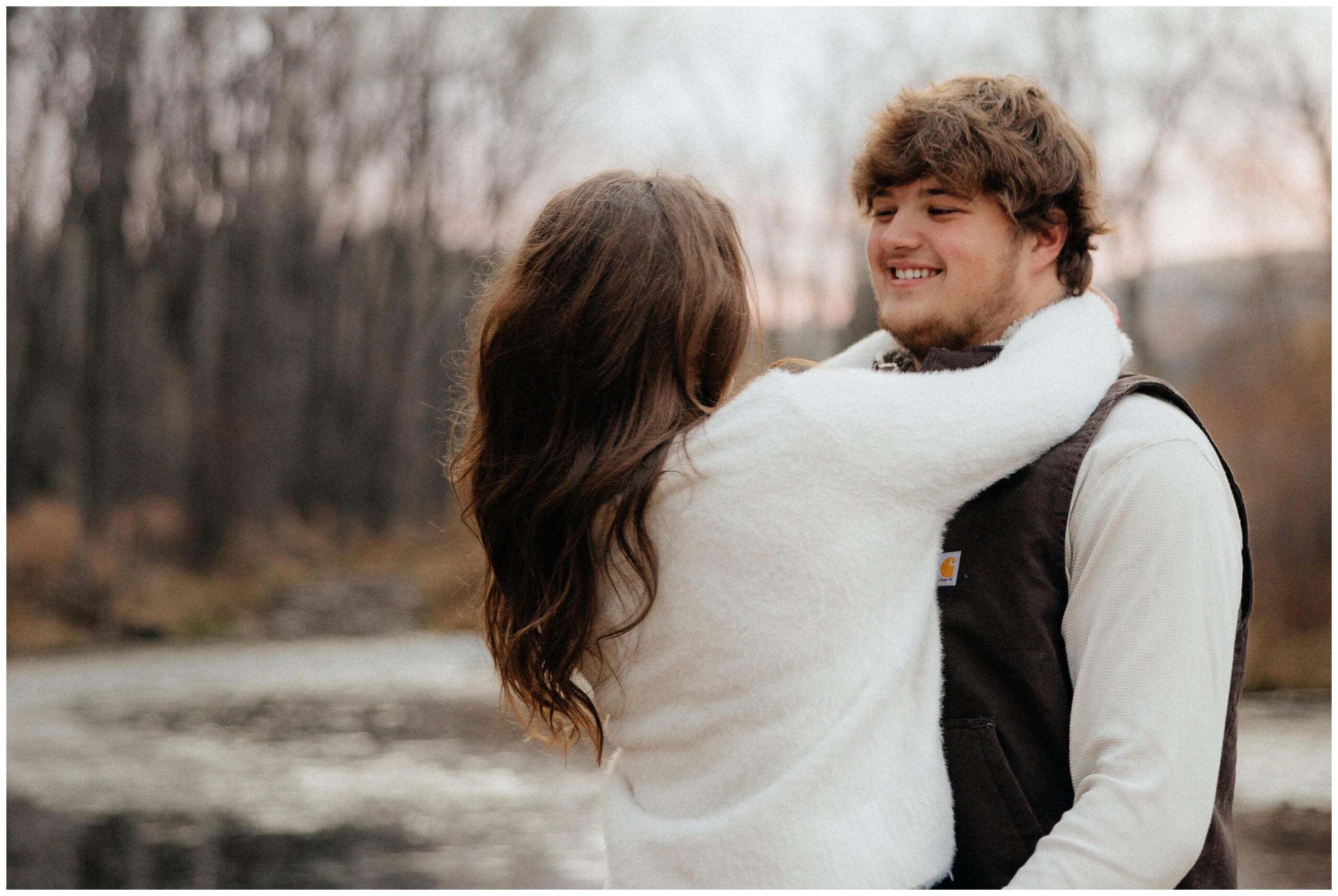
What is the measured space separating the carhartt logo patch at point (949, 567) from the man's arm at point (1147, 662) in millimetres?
153

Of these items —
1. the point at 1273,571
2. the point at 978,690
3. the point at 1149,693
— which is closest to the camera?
the point at 1149,693

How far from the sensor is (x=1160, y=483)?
62.6 inches

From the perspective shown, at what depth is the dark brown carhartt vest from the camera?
5.29 ft

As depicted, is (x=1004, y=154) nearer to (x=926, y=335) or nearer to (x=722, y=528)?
(x=926, y=335)

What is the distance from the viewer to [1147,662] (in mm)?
1536

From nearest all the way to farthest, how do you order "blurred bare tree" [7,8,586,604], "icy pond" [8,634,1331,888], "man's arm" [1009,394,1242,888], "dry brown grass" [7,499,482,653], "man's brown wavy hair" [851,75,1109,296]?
"man's arm" [1009,394,1242,888] < "man's brown wavy hair" [851,75,1109,296] < "icy pond" [8,634,1331,888] < "dry brown grass" [7,499,482,653] < "blurred bare tree" [7,8,586,604]

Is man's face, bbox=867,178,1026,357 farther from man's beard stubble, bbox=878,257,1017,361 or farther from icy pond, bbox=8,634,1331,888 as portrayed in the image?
Answer: icy pond, bbox=8,634,1331,888

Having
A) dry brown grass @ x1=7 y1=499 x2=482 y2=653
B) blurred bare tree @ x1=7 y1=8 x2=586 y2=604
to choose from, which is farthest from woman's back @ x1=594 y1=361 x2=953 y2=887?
blurred bare tree @ x1=7 y1=8 x2=586 y2=604

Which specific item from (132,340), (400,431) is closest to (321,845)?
(132,340)

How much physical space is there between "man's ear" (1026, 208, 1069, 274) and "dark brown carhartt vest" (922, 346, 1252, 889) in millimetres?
365

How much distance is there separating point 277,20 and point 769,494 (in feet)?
53.3

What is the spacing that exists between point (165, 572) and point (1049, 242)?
561 inches

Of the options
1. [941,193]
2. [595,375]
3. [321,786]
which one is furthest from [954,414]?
[321,786]

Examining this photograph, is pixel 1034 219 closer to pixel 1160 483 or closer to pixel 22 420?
pixel 1160 483
